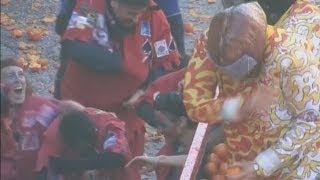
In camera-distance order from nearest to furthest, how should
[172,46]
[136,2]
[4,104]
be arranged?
1. [4,104]
2. [136,2]
3. [172,46]

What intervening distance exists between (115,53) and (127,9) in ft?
0.68

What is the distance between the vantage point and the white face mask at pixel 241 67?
150 inches

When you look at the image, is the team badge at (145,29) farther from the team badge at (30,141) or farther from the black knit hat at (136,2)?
the team badge at (30,141)

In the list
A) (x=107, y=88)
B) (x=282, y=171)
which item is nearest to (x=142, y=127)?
(x=107, y=88)

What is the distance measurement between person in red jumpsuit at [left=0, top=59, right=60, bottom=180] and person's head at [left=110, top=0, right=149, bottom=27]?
0.48 meters

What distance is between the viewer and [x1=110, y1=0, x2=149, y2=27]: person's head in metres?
4.41

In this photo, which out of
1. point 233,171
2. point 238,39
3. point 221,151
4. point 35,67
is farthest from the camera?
point 35,67

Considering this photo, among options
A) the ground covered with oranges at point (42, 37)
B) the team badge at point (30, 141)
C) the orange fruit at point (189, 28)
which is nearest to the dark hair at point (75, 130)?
the team badge at point (30, 141)

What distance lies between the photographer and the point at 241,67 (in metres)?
3.84

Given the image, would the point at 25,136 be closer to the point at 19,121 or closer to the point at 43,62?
the point at 19,121

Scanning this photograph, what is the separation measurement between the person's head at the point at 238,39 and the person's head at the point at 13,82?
2.51ft

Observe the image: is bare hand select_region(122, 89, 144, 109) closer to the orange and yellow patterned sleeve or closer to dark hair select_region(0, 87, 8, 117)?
the orange and yellow patterned sleeve

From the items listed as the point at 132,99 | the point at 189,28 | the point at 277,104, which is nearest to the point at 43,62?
the point at 189,28

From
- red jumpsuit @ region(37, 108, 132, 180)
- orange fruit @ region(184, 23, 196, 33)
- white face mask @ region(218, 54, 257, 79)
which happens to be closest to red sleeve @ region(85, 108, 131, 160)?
red jumpsuit @ region(37, 108, 132, 180)
